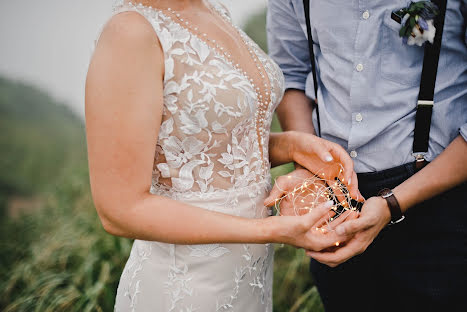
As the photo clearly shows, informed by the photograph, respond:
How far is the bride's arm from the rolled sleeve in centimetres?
105

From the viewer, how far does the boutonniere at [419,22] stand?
155 centimetres

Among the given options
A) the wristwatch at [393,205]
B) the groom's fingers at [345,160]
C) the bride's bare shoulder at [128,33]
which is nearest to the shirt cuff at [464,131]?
the wristwatch at [393,205]

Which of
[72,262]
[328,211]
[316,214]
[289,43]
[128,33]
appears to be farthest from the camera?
[72,262]

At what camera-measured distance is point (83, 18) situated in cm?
1336

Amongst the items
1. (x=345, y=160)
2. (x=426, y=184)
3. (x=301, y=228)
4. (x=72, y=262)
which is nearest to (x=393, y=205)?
(x=426, y=184)

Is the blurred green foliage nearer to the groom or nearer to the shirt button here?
the groom

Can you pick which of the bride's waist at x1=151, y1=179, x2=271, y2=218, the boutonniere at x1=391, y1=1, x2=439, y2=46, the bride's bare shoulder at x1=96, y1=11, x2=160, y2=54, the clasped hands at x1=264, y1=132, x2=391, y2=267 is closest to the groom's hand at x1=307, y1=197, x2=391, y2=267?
the clasped hands at x1=264, y1=132, x2=391, y2=267

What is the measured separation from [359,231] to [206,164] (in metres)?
0.70

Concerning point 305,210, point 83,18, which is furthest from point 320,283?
point 83,18

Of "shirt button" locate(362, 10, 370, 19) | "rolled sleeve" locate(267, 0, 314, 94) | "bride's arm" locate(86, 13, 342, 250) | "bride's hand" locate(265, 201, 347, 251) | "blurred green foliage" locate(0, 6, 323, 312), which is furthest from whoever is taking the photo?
"blurred green foliage" locate(0, 6, 323, 312)

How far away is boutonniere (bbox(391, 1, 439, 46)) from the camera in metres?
1.55

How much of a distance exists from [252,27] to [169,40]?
23.6 feet

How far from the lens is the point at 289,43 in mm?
2252

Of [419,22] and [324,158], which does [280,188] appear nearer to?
[324,158]
